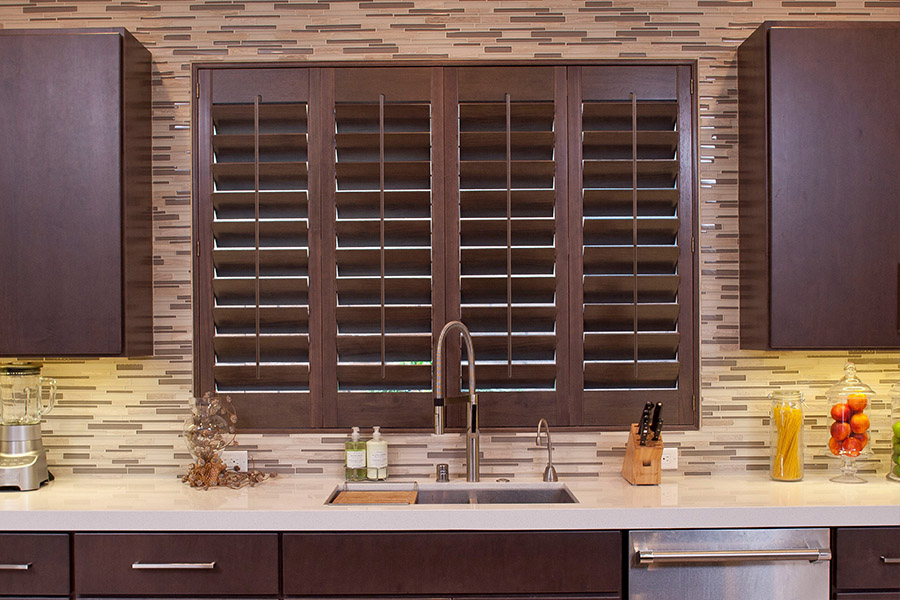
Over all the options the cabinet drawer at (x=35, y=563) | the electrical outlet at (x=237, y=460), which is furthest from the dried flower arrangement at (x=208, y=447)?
the cabinet drawer at (x=35, y=563)

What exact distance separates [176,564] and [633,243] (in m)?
1.76

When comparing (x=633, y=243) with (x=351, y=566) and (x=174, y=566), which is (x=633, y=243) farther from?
(x=174, y=566)

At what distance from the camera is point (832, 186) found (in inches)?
86.4

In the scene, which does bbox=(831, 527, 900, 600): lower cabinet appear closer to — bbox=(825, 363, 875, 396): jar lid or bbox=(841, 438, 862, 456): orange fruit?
bbox=(841, 438, 862, 456): orange fruit

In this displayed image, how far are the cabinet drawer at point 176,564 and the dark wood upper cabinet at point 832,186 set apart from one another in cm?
171

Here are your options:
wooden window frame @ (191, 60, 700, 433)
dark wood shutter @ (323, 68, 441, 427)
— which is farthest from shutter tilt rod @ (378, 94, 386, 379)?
wooden window frame @ (191, 60, 700, 433)

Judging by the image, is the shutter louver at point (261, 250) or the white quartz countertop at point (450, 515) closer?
the white quartz countertop at point (450, 515)

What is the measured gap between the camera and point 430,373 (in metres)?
2.43

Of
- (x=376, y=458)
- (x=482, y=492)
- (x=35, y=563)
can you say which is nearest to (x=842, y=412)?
(x=482, y=492)

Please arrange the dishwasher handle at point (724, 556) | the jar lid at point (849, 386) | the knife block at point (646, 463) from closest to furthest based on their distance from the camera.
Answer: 1. the dishwasher handle at point (724, 556)
2. the knife block at point (646, 463)
3. the jar lid at point (849, 386)

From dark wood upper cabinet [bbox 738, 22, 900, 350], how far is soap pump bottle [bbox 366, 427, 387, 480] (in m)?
1.32

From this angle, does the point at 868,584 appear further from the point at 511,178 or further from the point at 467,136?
the point at 467,136

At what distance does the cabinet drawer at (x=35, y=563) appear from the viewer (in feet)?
6.29

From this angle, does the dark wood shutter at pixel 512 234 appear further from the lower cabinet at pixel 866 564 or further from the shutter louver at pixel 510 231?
Result: the lower cabinet at pixel 866 564
